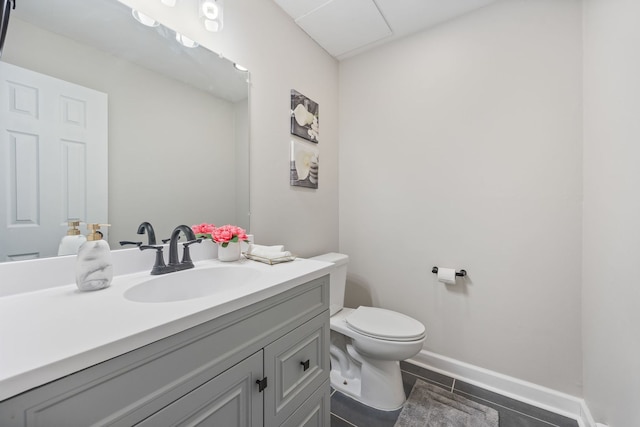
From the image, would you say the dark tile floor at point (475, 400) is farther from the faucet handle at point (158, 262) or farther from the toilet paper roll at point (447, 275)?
the faucet handle at point (158, 262)

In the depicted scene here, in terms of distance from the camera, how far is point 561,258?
1.41 metres

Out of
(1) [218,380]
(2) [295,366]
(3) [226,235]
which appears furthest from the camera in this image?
(3) [226,235]

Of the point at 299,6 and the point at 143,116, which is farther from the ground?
the point at 299,6

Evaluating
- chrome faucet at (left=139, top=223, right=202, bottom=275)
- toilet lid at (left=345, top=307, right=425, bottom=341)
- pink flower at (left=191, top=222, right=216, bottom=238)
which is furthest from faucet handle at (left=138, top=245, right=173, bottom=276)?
toilet lid at (left=345, top=307, right=425, bottom=341)

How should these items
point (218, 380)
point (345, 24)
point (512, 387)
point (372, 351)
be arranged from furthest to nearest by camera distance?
point (345, 24) < point (512, 387) < point (372, 351) < point (218, 380)

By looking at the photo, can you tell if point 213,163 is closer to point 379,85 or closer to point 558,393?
point 379,85

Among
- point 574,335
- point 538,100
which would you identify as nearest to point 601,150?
point 538,100

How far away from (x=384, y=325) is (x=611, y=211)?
3.70ft

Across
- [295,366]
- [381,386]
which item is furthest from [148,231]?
[381,386]

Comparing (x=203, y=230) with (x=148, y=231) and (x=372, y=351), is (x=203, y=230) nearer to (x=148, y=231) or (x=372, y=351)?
(x=148, y=231)

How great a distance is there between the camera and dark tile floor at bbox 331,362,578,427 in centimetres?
134

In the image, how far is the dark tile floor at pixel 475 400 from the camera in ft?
4.41

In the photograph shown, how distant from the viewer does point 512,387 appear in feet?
5.00

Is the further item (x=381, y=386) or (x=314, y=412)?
(x=381, y=386)
